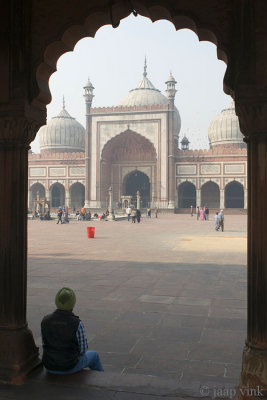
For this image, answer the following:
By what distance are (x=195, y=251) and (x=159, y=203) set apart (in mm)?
29036

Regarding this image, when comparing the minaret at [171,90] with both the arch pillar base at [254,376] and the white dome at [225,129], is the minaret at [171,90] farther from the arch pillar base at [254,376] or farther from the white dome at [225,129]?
the arch pillar base at [254,376]

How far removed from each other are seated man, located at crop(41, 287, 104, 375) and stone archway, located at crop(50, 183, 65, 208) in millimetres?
43241

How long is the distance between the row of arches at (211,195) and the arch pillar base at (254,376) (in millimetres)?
38243

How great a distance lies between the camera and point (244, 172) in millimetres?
39125

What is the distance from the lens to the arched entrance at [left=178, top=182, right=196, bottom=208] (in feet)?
134

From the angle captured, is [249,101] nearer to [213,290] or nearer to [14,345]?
[14,345]

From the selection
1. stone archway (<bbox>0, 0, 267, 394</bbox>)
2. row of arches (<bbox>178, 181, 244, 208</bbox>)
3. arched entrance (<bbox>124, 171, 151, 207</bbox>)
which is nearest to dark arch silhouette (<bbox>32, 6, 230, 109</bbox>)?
stone archway (<bbox>0, 0, 267, 394</bbox>)

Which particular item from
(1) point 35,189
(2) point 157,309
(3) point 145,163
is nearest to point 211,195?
(3) point 145,163

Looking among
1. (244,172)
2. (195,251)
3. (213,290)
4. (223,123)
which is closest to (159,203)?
(244,172)

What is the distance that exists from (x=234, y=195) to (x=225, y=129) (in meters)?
7.41

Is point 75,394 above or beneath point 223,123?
beneath

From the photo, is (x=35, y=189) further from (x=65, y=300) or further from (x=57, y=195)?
(x=65, y=300)

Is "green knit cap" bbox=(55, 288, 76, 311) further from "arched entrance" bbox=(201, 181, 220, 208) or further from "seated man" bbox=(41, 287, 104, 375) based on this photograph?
"arched entrance" bbox=(201, 181, 220, 208)

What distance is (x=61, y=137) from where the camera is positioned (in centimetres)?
4838
